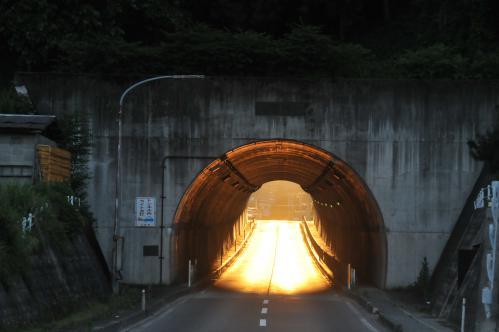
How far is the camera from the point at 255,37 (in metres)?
34.9

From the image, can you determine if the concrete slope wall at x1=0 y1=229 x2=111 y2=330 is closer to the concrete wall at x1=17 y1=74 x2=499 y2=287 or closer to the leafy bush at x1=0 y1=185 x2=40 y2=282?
the leafy bush at x1=0 y1=185 x2=40 y2=282

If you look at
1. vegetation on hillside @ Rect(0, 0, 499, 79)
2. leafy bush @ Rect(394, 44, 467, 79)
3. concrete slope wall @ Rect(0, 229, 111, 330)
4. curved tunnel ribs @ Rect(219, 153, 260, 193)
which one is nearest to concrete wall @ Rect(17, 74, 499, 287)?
curved tunnel ribs @ Rect(219, 153, 260, 193)

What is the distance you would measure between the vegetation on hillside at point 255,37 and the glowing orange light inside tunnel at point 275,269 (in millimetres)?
10946

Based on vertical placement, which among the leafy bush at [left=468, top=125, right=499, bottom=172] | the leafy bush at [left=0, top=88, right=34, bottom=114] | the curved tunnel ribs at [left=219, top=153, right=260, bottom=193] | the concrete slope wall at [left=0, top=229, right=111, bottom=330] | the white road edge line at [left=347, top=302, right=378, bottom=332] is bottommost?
the white road edge line at [left=347, top=302, right=378, bottom=332]

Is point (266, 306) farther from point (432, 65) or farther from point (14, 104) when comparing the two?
point (432, 65)

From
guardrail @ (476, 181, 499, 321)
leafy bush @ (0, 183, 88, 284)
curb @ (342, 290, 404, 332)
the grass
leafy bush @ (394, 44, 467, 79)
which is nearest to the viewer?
guardrail @ (476, 181, 499, 321)

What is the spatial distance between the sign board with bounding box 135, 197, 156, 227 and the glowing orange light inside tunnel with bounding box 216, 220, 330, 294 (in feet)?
24.1

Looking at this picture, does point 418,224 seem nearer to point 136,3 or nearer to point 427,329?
point 427,329

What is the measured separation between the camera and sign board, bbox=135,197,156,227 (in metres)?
32.1

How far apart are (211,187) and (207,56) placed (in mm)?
7535

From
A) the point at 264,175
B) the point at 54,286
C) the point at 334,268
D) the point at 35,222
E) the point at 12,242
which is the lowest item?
the point at 334,268

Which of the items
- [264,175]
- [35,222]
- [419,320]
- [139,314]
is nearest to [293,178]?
[264,175]

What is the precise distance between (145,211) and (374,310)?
34.9ft

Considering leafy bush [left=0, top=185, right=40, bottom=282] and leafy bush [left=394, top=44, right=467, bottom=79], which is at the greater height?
leafy bush [left=394, top=44, right=467, bottom=79]
